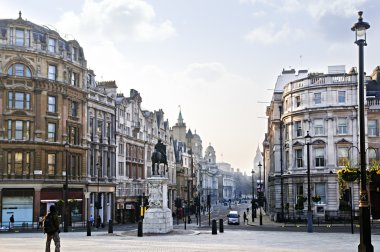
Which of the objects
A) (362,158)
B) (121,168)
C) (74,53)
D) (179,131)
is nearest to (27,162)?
(74,53)

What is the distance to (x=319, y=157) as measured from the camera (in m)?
63.6

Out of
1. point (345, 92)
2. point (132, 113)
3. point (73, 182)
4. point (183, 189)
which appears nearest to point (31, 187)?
point (73, 182)

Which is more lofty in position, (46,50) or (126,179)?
(46,50)

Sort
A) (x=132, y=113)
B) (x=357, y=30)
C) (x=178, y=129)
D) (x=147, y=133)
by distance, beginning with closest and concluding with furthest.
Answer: (x=357, y=30), (x=132, y=113), (x=147, y=133), (x=178, y=129)

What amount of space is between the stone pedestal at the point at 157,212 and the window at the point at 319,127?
1073 inches

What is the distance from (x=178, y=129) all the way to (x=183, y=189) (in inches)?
1114

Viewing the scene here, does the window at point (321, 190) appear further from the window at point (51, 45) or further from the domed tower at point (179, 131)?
the domed tower at point (179, 131)

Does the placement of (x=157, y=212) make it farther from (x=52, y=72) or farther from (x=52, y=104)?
(x=52, y=72)

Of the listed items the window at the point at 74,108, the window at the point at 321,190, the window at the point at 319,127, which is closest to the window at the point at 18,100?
the window at the point at 74,108

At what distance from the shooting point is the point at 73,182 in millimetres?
64688

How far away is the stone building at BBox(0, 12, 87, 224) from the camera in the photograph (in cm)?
5850

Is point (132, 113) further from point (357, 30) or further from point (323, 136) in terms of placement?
point (357, 30)

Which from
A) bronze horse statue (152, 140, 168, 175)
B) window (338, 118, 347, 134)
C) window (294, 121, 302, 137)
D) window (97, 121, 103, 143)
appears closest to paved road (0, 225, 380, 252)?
bronze horse statue (152, 140, 168, 175)

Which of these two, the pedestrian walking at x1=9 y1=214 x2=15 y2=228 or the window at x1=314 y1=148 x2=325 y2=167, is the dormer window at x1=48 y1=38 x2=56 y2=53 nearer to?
the pedestrian walking at x1=9 y1=214 x2=15 y2=228
